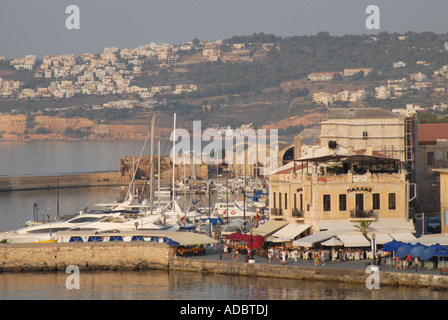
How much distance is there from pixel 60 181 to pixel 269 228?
5625 centimetres

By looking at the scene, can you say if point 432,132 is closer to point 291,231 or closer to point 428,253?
point 291,231

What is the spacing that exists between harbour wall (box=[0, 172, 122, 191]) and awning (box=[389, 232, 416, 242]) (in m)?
52.6

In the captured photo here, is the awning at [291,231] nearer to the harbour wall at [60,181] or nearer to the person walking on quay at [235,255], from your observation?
the person walking on quay at [235,255]

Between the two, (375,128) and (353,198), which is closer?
(353,198)

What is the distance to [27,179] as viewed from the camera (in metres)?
85.9

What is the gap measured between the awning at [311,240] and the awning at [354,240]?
50cm

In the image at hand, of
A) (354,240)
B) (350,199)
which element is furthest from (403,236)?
(350,199)

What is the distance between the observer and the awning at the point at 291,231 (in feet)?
107

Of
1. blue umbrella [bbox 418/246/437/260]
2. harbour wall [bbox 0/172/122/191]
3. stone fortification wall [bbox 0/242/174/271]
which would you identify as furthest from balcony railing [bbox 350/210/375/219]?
harbour wall [bbox 0/172/122/191]

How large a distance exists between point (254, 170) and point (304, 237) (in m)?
54.2

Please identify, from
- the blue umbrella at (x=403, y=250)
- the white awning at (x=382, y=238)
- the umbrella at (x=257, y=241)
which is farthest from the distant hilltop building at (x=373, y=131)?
the blue umbrella at (x=403, y=250)

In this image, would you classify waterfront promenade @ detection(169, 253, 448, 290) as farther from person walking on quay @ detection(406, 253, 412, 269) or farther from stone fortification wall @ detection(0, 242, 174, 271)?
stone fortification wall @ detection(0, 242, 174, 271)
